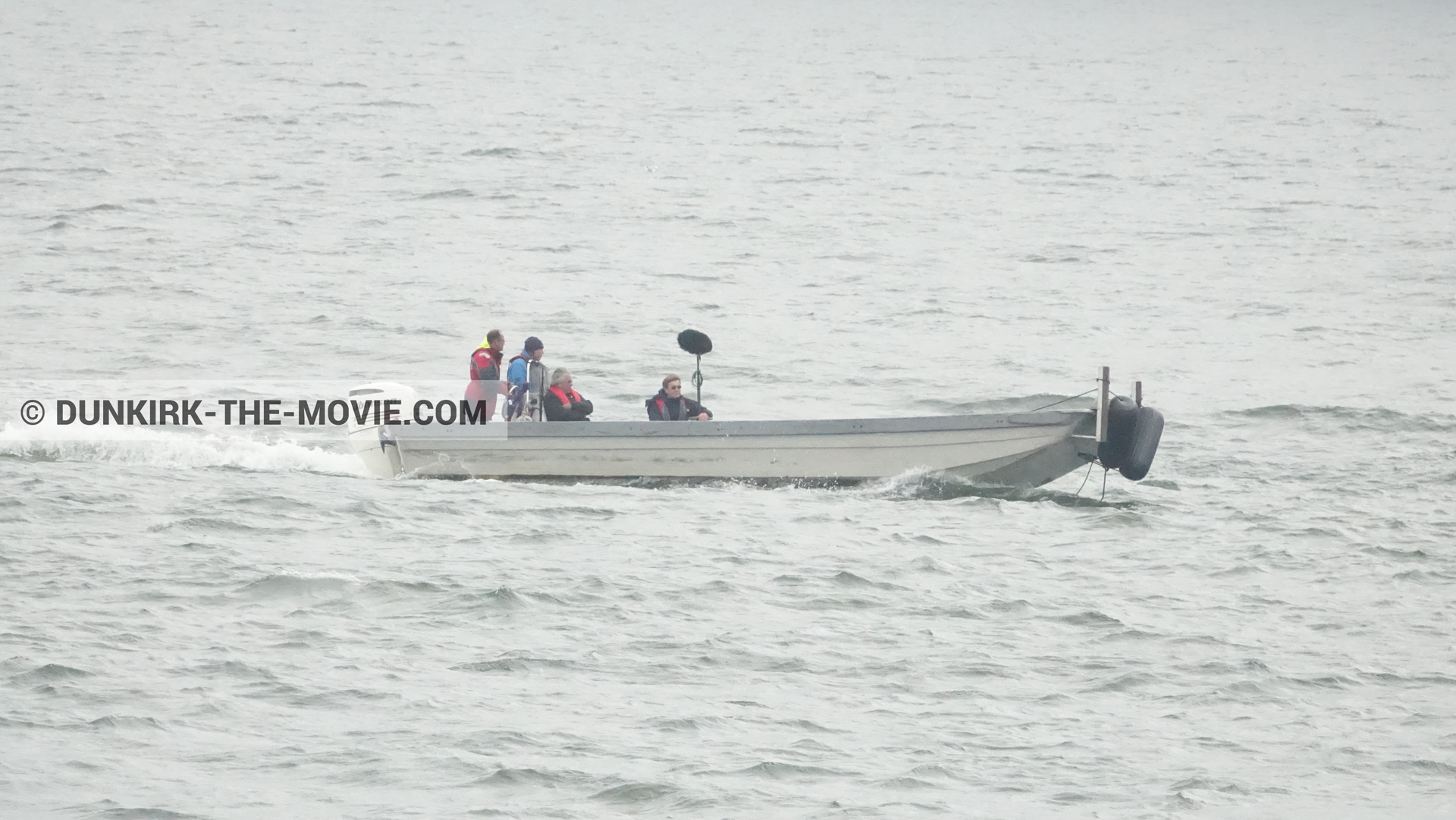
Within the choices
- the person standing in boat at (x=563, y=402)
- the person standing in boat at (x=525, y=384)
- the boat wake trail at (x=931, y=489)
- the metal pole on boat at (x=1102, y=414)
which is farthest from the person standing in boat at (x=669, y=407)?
the metal pole on boat at (x=1102, y=414)

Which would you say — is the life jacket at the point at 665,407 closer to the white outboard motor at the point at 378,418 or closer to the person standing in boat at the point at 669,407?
the person standing in boat at the point at 669,407

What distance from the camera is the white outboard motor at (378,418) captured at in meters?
18.5

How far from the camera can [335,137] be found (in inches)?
2046

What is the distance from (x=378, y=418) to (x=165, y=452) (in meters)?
2.75

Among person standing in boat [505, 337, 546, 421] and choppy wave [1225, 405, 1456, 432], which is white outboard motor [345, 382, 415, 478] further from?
choppy wave [1225, 405, 1456, 432]

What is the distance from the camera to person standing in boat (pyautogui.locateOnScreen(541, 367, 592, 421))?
18188 millimetres

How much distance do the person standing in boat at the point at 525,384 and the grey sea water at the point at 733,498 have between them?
2.70 ft

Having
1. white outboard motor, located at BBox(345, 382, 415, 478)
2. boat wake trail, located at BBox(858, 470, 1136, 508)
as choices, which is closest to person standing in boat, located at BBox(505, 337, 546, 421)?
white outboard motor, located at BBox(345, 382, 415, 478)

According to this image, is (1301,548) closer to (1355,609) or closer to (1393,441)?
(1355,609)

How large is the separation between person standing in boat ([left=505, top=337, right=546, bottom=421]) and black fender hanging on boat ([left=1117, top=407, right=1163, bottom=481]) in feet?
18.8

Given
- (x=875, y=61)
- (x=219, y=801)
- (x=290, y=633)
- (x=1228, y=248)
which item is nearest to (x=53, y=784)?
(x=219, y=801)

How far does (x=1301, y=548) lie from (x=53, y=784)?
11247mm

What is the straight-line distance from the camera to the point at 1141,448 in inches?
700

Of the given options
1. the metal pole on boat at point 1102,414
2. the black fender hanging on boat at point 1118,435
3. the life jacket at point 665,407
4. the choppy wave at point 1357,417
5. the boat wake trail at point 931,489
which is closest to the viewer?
the metal pole on boat at point 1102,414
